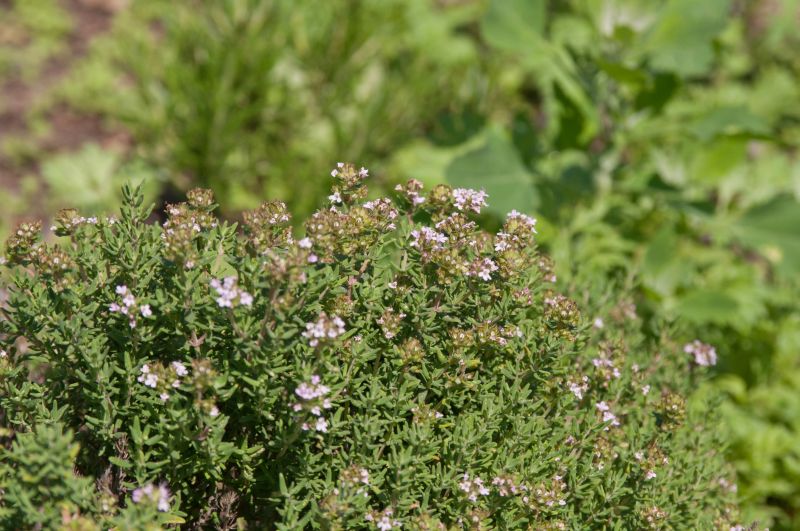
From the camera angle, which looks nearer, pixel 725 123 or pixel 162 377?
pixel 162 377

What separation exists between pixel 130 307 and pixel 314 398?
0.50 m

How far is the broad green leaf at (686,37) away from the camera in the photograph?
3.71 meters

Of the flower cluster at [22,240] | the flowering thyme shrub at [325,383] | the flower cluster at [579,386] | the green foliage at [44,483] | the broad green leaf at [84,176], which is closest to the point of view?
the green foliage at [44,483]

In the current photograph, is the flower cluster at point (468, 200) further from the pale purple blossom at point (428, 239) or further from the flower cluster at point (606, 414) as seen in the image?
the flower cluster at point (606, 414)

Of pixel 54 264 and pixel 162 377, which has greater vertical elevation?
pixel 54 264

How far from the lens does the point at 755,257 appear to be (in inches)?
216

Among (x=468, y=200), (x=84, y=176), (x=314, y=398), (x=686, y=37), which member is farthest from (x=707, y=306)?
(x=84, y=176)

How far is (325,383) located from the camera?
1884 mm

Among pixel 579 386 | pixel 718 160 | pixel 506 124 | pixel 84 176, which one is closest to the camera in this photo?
pixel 579 386

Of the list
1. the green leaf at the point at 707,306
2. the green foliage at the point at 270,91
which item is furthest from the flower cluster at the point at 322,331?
the green foliage at the point at 270,91

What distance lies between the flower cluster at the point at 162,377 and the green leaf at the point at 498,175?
2073mm

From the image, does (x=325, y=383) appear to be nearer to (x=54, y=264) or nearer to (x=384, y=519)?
(x=384, y=519)

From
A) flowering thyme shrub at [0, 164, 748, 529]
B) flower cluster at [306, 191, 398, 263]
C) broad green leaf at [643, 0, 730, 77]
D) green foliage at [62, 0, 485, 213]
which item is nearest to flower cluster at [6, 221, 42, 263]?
flowering thyme shrub at [0, 164, 748, 529]

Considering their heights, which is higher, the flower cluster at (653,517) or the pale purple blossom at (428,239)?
the pale purple blossom at (428,239)
